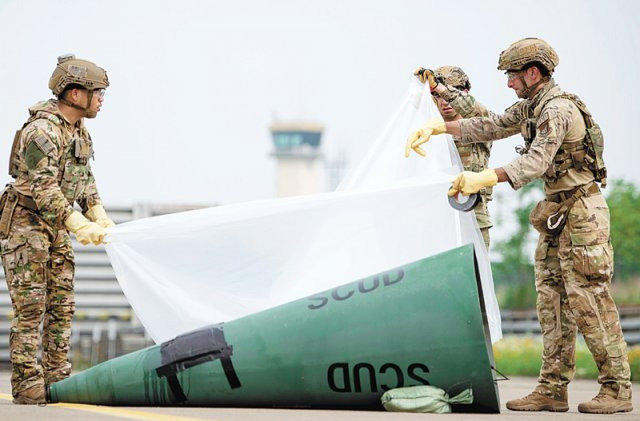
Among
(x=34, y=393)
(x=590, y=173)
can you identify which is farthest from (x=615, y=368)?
(x=34, y=393)

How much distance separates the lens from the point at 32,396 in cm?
757

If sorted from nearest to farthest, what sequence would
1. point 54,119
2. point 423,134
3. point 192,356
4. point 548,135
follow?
point 192,356 < point 548,135 < point 54,119 < point 423,134

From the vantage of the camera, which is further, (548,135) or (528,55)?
(528,55)

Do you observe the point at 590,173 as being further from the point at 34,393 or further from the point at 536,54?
the point at 34,393

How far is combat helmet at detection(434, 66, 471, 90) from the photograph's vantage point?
30.8ft

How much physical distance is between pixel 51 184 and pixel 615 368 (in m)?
3.88

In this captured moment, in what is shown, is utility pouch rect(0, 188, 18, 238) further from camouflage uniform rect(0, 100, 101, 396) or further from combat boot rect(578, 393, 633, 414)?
combat boot rect(578, 393, 633, 414)

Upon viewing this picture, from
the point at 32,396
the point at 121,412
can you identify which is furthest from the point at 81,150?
the point at 121,412

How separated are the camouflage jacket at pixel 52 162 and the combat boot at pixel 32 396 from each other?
3.58 ft

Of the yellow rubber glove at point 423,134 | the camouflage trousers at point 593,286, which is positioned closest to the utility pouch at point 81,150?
the yellow rubber glove at point 423,134

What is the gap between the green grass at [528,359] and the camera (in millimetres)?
15827

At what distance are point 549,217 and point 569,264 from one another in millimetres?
354

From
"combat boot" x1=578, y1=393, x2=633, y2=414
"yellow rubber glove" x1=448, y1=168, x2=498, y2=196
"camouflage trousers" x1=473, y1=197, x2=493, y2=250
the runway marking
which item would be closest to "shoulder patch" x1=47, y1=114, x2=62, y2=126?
the runway marking

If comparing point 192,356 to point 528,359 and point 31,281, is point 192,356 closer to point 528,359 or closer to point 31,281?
point 31,281
